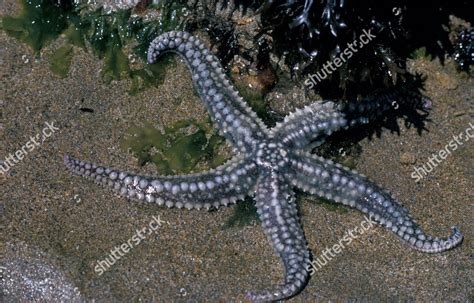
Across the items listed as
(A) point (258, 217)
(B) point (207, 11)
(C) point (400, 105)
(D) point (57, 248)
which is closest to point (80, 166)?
(D) point (57, 248)

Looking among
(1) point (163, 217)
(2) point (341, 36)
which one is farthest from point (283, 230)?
(2) point (341, 36)

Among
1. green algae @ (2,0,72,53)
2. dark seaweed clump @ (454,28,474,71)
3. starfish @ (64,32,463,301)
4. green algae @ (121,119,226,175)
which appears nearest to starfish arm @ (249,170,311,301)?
starfish @ (64,32,463,301)

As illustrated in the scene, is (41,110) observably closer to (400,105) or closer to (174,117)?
(174,117)

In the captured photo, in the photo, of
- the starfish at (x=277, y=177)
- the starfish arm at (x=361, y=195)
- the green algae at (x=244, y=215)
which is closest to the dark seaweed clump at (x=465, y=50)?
the starfish at (x=277, y=177)

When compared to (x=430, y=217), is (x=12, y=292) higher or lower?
lower

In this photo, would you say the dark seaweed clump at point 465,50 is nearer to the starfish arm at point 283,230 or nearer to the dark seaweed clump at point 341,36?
the dark seaweed clump at point 341,36

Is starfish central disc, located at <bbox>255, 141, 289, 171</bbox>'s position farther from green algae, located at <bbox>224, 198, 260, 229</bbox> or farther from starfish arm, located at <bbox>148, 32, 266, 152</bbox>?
green algae, located at <bbox>224, 198, 260, 229</bbox>
